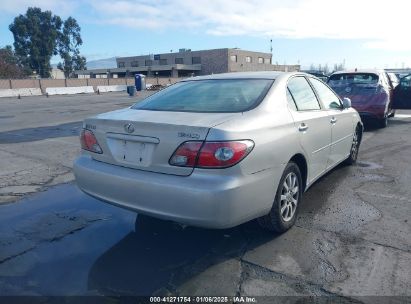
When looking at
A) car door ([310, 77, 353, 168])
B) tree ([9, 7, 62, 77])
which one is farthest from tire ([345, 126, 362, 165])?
tree ([9, 7, 62, 77])

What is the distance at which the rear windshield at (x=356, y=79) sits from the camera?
32.5 feet

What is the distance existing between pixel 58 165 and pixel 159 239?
3.58 m

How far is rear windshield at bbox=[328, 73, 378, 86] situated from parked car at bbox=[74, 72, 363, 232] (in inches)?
262

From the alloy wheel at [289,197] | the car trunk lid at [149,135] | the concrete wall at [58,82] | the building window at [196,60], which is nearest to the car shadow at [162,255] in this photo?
the alloy wheel at [289,197]

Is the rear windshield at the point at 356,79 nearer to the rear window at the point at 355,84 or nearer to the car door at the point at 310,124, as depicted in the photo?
the rear window at the point at 355,84

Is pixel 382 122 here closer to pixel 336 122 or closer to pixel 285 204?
pixel 336 122

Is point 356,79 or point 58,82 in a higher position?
point 356,79

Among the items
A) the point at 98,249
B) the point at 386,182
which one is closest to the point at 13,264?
the point at 98,249

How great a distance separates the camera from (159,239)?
11.3ft

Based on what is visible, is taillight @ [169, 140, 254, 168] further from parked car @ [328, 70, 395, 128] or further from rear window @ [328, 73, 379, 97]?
rear window @ [328, 73, 379, 97]

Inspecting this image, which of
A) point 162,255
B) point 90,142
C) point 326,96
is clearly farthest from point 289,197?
point 90,142

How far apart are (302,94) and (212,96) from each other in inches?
43.2

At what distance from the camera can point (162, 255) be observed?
3150 mm

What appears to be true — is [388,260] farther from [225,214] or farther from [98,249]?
[98,249]
